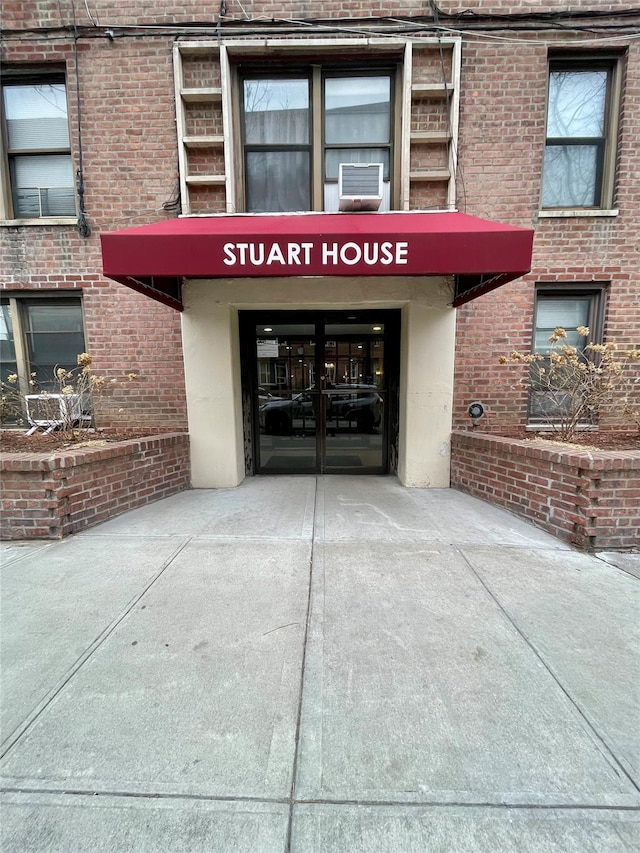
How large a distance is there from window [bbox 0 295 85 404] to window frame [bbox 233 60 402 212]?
2760 millimetres

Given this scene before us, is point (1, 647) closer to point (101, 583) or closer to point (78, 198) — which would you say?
point (101, 583)

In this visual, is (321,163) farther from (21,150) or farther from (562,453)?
(562,453)

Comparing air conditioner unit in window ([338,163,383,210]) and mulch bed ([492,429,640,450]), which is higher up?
air conditioner unit in window ([338,163,383,210])

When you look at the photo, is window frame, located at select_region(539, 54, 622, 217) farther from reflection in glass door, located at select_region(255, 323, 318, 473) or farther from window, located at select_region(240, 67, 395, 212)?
reflection in glass door, located at select_region(255, 323, 318, 473)

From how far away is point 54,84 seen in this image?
4859 millimetres

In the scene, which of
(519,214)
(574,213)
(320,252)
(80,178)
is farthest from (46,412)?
(574,213)

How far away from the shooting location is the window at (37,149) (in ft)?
16.0

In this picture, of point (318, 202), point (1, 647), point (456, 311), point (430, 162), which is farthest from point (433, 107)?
point (1, 647)

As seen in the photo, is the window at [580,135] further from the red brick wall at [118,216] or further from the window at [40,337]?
the window at [40,337]

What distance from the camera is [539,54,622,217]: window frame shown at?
15.3 feet

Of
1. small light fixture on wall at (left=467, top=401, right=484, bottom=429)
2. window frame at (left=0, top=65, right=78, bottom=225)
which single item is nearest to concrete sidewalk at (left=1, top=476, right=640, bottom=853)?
small light fixture on wall at (left=467, top=401, right=484, bottom=429)

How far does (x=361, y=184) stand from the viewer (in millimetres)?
4309

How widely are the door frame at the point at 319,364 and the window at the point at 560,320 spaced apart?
1815 mm

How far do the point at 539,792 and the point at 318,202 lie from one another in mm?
5458
